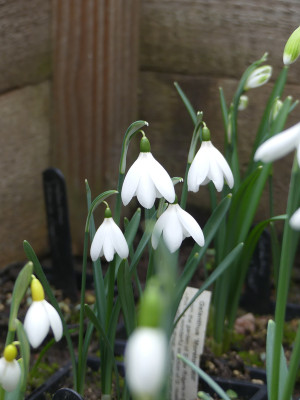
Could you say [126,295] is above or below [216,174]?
below

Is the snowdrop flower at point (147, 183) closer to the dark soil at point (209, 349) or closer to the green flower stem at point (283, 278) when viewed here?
the green flower stem at point (283, 278)

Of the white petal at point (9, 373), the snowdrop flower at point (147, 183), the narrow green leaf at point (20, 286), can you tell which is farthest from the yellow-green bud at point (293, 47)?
the white petal at point (9, 373)

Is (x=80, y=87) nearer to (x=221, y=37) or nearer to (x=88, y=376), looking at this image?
(x=221, y=37)

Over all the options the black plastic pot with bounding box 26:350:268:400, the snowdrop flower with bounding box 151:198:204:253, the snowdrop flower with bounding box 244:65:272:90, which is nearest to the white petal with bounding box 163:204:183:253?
the snowdrop flower with bounding box 151:198:204:253

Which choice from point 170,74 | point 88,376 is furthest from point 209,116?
point 88,376

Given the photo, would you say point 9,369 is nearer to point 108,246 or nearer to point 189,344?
point 108,246

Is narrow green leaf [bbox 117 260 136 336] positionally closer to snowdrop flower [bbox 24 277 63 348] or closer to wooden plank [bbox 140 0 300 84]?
snowdrop flower [bbox 24 277 63 348]

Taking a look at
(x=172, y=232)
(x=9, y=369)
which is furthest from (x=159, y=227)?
(x=9, y=369)
